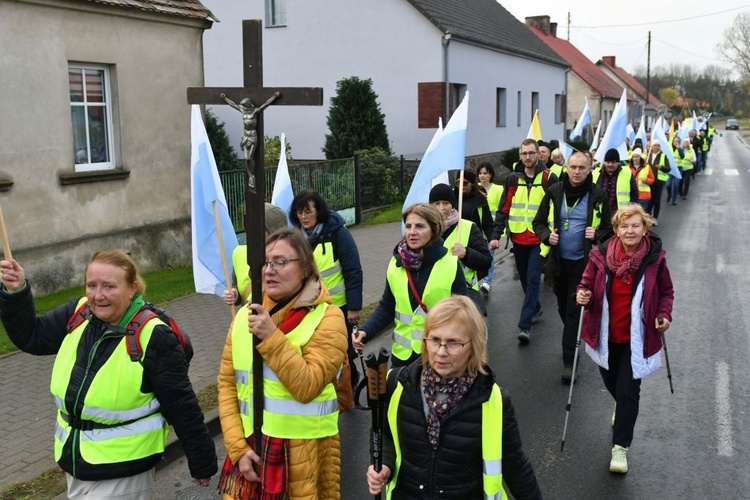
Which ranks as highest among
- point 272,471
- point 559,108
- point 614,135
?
point 559,108

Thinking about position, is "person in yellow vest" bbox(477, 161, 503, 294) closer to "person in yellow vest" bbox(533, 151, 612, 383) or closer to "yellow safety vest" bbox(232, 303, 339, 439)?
"person in yellow vest" bbox(533, 151, 612, 383)

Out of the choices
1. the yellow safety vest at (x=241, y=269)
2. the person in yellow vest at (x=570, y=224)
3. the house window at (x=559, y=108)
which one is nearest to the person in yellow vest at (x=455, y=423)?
the yellow safety vest at (x=241, y=269)

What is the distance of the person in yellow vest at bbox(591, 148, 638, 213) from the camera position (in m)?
10.2

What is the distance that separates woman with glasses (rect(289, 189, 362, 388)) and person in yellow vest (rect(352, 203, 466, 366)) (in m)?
1.03

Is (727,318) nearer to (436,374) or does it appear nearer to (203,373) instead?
(203,373)

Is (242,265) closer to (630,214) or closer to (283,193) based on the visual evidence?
(283,193)

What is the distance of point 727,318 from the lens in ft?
31.4

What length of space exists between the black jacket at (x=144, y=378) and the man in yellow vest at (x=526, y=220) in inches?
206

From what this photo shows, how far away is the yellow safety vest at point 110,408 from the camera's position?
10.6ft

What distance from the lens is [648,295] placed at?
5.25 metres

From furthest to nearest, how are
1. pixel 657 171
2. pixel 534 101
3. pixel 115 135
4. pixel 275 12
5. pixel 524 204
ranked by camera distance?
pixel 534 101 < pixel 275 12 < pixel 657 171 < pixel 115 135 < pixel 524 204

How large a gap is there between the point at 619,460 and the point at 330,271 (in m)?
2.44

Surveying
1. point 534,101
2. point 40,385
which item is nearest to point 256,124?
point 40,385

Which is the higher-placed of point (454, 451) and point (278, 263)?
point (278, 263)
